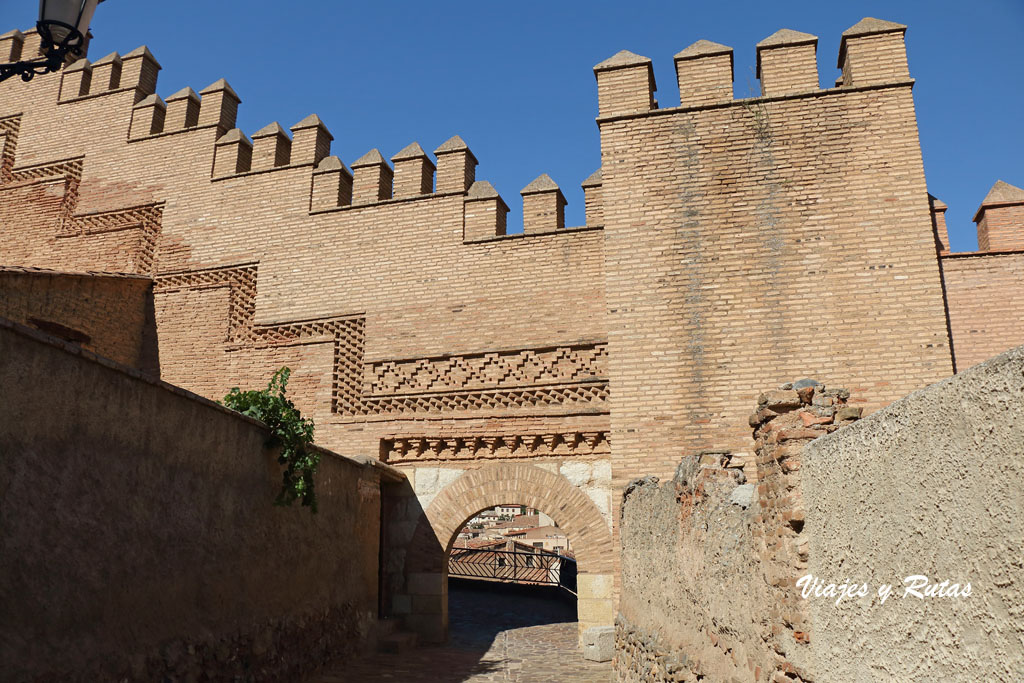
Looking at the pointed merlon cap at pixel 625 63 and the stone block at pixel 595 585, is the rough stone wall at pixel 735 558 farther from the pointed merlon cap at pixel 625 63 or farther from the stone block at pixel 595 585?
the pointed merlon cap at pixel 625 63

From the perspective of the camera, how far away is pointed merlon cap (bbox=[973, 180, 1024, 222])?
31.8 feet

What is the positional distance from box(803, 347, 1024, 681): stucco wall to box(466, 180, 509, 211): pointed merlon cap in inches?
298

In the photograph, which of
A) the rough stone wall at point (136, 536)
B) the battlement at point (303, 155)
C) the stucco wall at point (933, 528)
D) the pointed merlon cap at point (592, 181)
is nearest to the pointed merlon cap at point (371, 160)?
the battlement at point (303, 155)

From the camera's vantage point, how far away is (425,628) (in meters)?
9.23

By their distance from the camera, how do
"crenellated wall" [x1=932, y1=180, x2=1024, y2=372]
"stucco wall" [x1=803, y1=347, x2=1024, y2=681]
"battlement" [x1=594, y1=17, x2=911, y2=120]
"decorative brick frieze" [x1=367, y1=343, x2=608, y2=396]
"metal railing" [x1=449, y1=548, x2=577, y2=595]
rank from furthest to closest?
"metal railing" [x1=449, y1=548, x2=577, y2=595]
"decorative brick frieze" [x1=367, y1=343, x2=608, y2=396]
"crenellated wall" [x1=932, y1=180, x2=1024, y2=372]
"battlement" [x1=594, y1=17, x2=911, y2=120]
"stucco wall" [x1=803, y1=347, x2=1024, y2=681]

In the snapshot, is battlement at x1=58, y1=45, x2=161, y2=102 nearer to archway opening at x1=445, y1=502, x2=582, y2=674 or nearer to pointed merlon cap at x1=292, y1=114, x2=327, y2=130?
pointed merlon cap at x1=292, y1=114, x2=327, y2=130

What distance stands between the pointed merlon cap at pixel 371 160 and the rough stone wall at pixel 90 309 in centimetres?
328

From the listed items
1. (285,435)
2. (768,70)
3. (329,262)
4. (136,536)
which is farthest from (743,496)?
(329,262)

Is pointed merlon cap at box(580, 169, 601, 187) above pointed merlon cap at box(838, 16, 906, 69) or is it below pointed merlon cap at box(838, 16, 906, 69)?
below

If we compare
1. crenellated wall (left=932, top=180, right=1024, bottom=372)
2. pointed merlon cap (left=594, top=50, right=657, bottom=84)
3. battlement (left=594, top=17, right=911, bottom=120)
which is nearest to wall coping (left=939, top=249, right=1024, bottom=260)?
crenellated wall (left=932, top=180, right=1024, bottom=372)

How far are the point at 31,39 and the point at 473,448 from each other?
413 inches

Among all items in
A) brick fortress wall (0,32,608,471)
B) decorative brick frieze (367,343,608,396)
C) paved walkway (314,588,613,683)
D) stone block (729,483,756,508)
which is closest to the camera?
stone block (729,483,756,508)

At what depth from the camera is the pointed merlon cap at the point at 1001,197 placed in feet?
31.8

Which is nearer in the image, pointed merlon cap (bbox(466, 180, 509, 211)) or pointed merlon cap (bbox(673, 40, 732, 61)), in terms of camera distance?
pointed merlon cap (bbox(673, 40, 732, 61))
